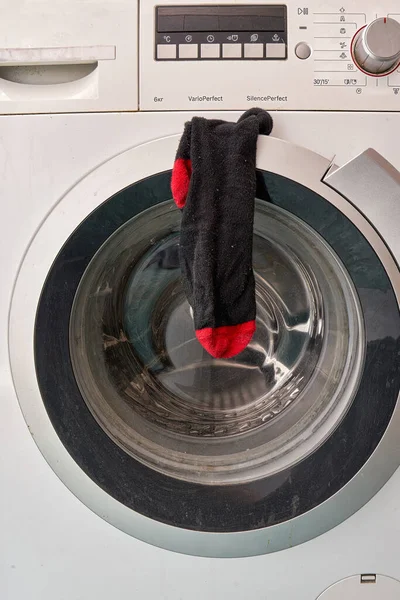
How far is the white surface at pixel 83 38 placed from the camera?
0.60m

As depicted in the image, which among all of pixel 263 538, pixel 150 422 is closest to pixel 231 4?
pixel 150 422

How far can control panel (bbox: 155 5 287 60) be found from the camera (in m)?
0.59

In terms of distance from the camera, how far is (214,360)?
0.74 m

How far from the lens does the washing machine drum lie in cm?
58

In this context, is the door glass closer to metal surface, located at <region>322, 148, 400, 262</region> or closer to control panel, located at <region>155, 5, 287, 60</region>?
metal surface, located at <region>322, 148, 400, 262</region>

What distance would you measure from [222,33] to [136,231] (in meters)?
0.24

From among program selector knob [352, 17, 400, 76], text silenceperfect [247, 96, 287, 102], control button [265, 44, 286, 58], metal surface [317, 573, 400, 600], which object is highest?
control button [265, 44, 286, 58]

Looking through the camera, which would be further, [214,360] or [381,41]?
[214,360]

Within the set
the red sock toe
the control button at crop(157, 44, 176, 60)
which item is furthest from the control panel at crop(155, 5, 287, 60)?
the red sock toe

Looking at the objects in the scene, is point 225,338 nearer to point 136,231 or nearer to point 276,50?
point 136,231

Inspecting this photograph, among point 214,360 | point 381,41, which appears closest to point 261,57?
point 381,41

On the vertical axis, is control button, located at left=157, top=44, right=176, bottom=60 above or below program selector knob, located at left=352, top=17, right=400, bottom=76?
above

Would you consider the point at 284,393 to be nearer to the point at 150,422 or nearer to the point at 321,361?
the point at 321,361

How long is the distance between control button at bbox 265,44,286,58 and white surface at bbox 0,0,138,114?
15 cm
